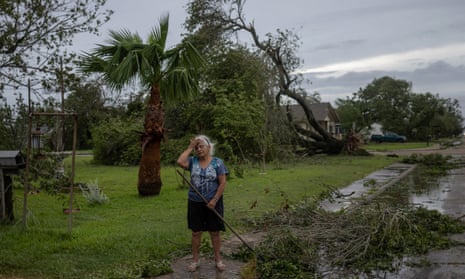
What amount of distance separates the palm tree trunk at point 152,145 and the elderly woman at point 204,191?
5.82 m

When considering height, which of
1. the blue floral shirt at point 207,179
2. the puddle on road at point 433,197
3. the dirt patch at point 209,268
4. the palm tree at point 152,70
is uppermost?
the palm tree at point 152,70

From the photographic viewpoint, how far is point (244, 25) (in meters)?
29.3

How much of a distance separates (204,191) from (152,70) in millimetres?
6289

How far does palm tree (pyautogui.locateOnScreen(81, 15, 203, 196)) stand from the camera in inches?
426

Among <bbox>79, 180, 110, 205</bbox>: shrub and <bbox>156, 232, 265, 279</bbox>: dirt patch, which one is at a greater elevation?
<bbox>79, 180, 110, 205</bbox>: shrub

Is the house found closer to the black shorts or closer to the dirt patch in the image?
the dirt patch

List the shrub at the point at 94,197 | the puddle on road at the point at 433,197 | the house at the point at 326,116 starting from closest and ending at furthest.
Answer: the puddle on road at the point at 433,197 < the shrub at the point at 94,197 < the house at the point at 326,116

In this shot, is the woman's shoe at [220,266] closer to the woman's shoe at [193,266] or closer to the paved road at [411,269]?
the paved road at [411,269]

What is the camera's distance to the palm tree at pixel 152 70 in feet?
35.5

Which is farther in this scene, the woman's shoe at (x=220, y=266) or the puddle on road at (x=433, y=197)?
the puddle on road at (x=433, y=197)

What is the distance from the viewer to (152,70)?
1127 cm

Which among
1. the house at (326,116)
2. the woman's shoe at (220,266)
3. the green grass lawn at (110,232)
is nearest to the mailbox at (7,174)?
the green grass lawn at (110,232)

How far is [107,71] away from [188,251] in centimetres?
564

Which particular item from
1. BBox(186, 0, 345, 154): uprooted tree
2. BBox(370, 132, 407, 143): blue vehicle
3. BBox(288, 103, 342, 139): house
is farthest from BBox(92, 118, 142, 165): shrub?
BBox(370, 132, 407, 143): blue vehicle
